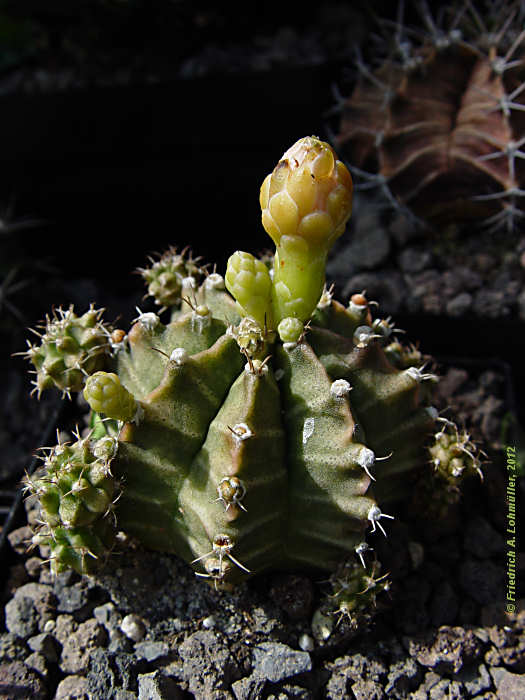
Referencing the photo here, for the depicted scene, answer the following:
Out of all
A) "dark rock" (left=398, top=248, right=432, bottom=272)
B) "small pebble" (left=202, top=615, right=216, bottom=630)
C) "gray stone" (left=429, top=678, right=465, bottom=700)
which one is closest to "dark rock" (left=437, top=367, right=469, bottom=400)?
"dark rock" (left=398, top=248, right=432, bottom=272)

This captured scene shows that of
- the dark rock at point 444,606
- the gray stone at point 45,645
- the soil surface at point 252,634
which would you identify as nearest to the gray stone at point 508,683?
the soil surface at point 252,634

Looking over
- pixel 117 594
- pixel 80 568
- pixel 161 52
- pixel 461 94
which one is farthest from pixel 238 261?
pixel 161 52

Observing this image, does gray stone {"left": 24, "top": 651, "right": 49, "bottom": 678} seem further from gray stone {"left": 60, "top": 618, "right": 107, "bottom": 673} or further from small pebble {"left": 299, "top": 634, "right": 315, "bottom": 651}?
small pebble {"left": 299, "top": 634, "right": 315, "bottom": 651}

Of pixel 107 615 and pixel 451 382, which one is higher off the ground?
pixel 451 382

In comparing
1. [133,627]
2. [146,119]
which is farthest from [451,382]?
[146,119]

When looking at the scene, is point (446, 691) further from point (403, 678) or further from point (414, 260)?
point (414, 260)

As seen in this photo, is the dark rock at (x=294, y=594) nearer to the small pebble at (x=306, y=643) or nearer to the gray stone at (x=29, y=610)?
the small pebble at (x=306, y=643)

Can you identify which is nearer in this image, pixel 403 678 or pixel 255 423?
pixel 255 423

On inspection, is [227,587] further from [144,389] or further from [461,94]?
[461,94]
